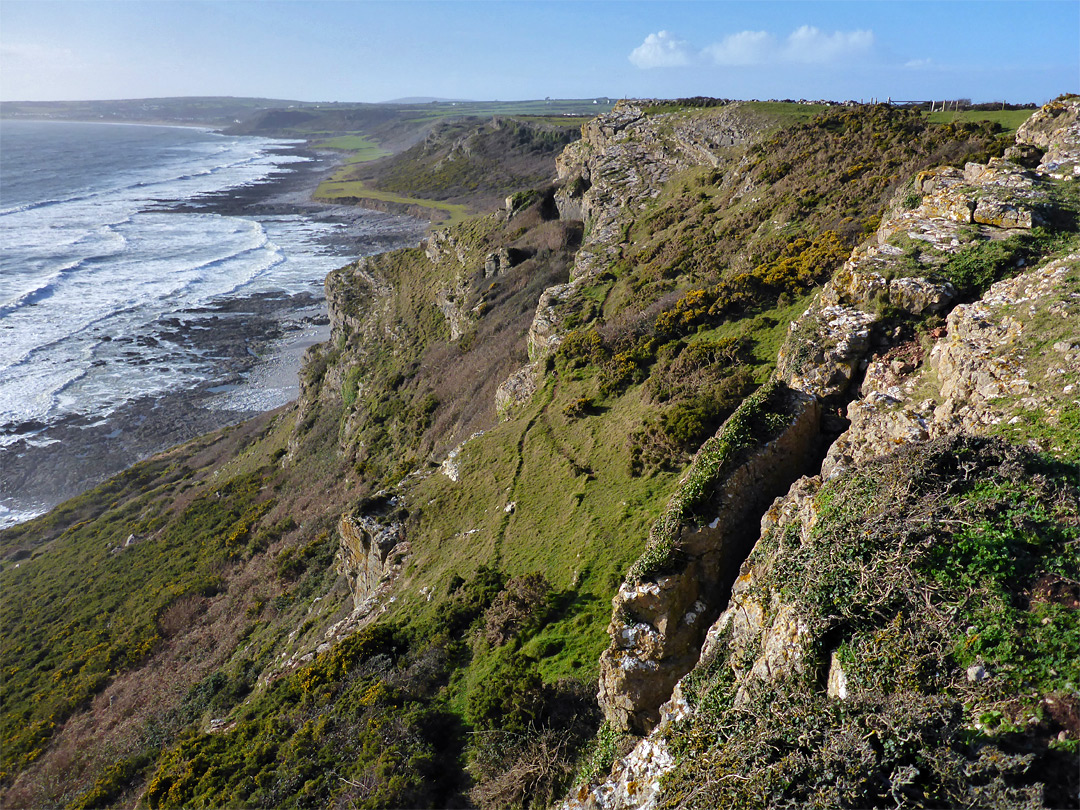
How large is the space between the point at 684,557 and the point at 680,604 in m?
0.77

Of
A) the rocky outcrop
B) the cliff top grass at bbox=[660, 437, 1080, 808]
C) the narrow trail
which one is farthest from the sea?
the rocky outcrop

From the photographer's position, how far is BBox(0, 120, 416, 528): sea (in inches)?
1827

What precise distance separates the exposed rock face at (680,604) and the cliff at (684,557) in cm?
6

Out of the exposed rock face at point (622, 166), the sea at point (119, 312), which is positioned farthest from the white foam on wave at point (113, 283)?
the exposed rock face at point (622, 166)

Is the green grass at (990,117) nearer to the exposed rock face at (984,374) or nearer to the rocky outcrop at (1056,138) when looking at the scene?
the rocky outcrop at (1056,138)

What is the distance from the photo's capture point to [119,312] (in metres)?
64.8

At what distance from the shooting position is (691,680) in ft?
27.1

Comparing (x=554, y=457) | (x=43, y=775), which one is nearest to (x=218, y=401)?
(x=43, y=775)

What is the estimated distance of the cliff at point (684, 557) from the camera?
616 centimetres

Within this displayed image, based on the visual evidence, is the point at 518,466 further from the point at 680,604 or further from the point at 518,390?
the point at 680,604

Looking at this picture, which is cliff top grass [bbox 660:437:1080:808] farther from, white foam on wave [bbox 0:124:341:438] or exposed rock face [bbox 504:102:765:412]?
white foam on wave [bbox 0:124:341:438]

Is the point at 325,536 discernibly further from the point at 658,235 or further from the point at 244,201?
the point at 244,201

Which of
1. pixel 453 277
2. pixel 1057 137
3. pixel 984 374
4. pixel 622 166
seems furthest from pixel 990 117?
pixel 453 277

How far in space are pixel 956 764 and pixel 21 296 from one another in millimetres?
88975
